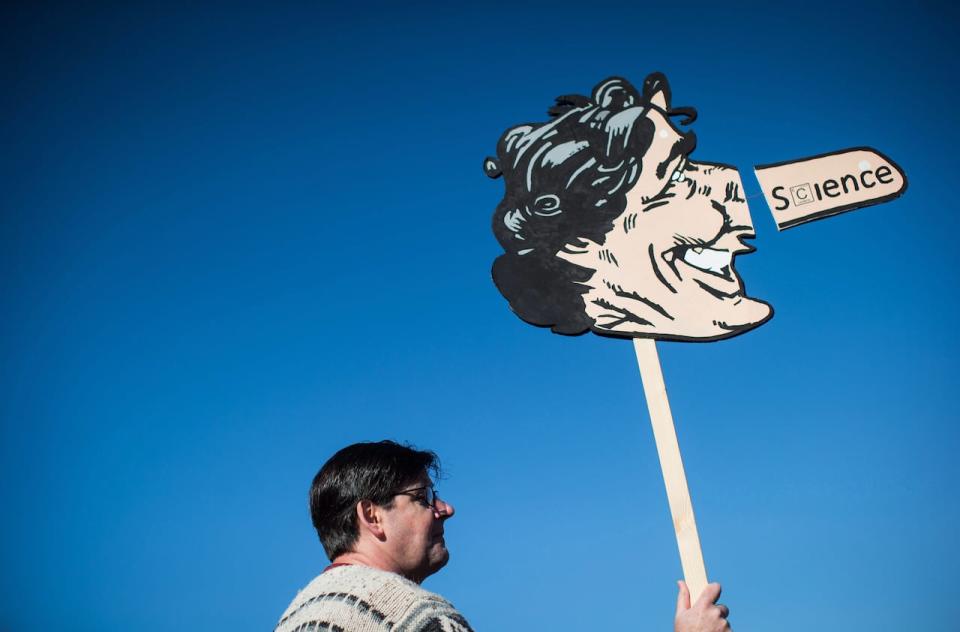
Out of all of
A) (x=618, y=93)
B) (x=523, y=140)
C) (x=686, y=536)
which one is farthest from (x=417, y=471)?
(x=618, y=93)

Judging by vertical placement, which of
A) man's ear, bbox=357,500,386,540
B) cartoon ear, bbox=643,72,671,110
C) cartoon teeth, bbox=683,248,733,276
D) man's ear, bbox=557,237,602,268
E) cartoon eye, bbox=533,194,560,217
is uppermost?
cartoon ear, bbox=643,72,671,110

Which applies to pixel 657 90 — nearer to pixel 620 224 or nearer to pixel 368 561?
pixel 620 224

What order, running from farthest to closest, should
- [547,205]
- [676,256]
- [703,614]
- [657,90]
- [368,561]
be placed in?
[657,90]
[547,205]
[676,256]
[703,614]
[368,561]

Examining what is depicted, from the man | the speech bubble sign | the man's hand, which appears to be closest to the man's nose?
the man

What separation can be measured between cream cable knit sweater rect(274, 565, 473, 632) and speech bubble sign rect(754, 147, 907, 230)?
70.5 inches

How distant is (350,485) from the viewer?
5.74 feet

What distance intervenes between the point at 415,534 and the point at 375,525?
0.31ft

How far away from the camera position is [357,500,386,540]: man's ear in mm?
1713

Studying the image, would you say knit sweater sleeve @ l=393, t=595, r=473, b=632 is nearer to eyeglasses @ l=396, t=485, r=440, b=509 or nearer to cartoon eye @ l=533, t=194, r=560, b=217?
eyeglasses @ l=396, t=485, r=440, b=509

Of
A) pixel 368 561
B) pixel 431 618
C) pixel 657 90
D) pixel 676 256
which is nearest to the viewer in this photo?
pixel 431 618

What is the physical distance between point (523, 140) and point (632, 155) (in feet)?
1.25

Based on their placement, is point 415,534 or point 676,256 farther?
point 676,256

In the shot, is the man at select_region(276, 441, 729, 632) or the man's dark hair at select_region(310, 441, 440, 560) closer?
the man at select_region(276, 441, 729, 632)


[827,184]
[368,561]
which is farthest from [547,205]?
[368,561]
